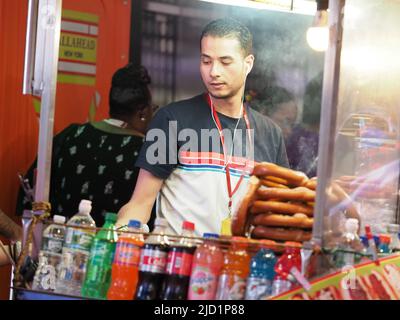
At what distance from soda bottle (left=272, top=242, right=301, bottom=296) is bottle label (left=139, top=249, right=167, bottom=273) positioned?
1.21 ft

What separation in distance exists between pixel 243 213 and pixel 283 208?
5.7 inches

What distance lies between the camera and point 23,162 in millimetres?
5922

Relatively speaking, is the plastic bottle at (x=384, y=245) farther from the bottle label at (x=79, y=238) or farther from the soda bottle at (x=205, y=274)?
the bottle label at (x=79, y=238)

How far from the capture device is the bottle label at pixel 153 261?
2.84m

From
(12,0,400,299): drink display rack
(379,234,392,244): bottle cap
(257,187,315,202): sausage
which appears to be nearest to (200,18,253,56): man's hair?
(12,0,400,299): drink display rack

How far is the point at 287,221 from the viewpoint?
3.03m

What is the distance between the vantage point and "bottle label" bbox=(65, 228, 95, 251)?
3.07 meters

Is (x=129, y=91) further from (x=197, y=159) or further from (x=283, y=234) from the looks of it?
(x=283, y=234)

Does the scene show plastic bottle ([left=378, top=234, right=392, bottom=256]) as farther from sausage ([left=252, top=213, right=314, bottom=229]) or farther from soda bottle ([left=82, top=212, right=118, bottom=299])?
soda bottle ([left=82, top=212, right=118, bottom=299])

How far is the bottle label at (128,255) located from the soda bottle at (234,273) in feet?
0.96

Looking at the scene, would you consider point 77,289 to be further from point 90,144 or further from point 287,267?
point 90,144

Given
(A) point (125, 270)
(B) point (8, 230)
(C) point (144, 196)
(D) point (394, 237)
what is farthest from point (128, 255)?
(B) point (8, 230)

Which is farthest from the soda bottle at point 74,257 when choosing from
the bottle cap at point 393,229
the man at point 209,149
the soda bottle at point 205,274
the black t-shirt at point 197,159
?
the bottle cap at point 393,229

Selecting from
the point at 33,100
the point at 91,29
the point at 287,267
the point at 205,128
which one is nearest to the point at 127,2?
the point at 91,29
